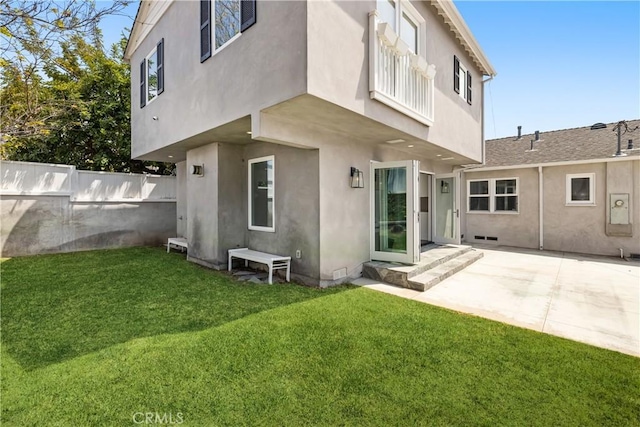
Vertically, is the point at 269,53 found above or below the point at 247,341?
above

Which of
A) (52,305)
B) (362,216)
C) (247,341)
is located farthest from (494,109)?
(52,305)

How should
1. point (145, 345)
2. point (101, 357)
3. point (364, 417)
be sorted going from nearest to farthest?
point (364, 417), point (101, 357), point (145, 345)

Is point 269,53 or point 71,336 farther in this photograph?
point 269,53

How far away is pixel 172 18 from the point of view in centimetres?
764

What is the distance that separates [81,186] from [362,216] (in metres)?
9.94

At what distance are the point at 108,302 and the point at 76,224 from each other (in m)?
6.88

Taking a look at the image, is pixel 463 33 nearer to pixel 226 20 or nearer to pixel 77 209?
pixel 226 20

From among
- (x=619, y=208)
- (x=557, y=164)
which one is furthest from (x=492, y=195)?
(x=619, y=208)

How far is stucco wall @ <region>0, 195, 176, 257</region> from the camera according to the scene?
9.09 m

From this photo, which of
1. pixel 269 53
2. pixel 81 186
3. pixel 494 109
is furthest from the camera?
pixel 494 109

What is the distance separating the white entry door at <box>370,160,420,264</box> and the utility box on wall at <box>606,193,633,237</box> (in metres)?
7.87

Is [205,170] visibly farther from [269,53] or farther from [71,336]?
[71,336]

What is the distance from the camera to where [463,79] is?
9445 millimetres

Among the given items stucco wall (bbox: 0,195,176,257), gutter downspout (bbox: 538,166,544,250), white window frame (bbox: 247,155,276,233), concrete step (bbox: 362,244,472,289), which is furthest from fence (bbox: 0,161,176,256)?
gutter downspout (bbox: 538,166,544,250)
